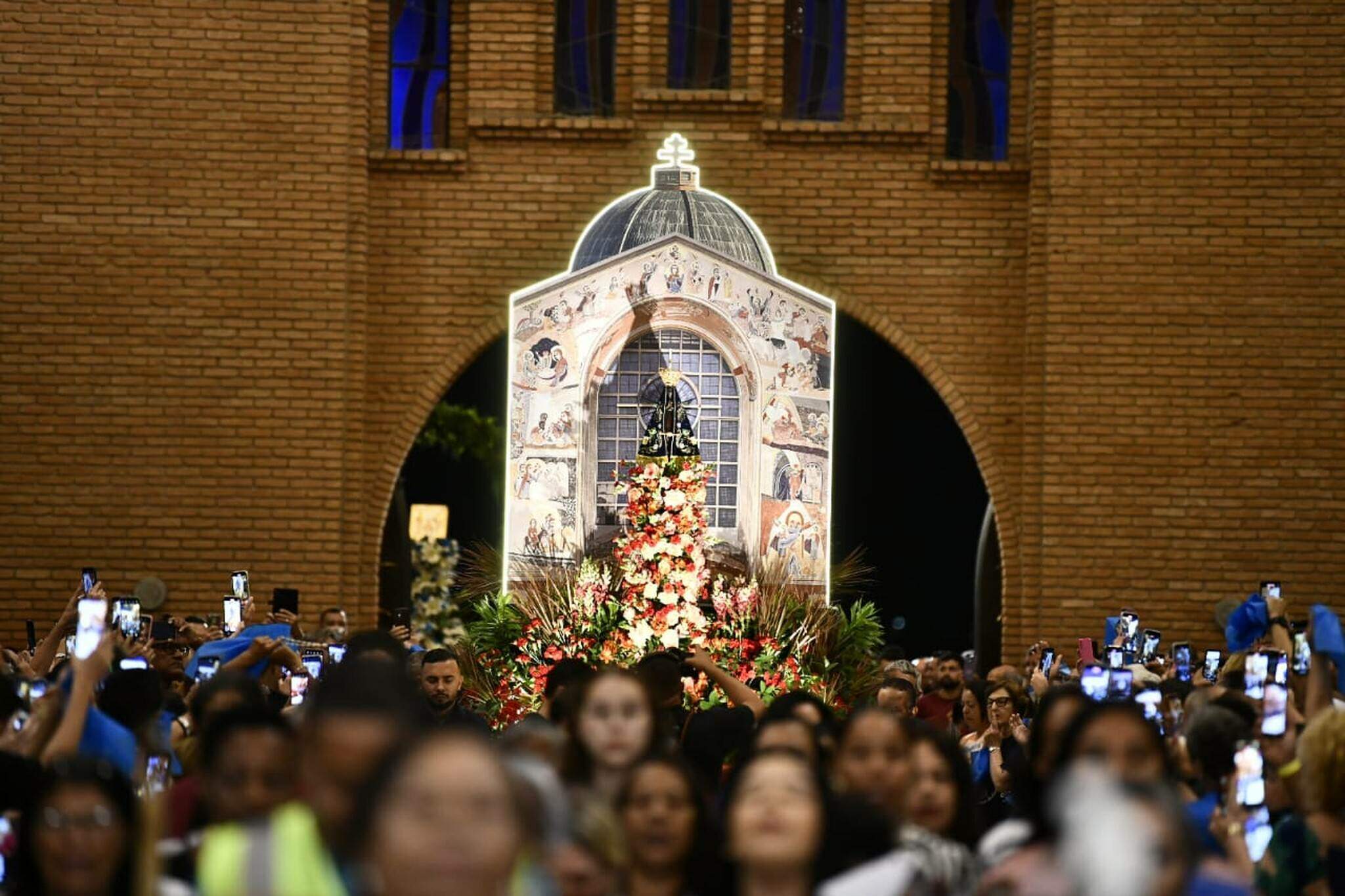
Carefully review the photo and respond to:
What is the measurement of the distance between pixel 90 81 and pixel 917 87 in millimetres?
6471

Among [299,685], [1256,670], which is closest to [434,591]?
[299,685]

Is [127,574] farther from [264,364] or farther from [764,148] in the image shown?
[764,148]

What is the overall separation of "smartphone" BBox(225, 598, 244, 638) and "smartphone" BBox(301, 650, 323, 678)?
103 cm

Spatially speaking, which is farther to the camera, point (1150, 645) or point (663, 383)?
point (663, 383)

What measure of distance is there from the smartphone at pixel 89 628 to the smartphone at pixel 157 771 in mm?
405

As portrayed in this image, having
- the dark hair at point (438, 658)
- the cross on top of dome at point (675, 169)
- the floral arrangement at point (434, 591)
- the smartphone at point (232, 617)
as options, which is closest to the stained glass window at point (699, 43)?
the cross on top of dome at point (675, 169)

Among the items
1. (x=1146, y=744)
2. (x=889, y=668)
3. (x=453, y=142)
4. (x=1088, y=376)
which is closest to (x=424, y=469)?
(x=453, y=142)

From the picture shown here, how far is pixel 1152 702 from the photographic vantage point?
8789 mm

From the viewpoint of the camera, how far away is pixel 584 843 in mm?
4805

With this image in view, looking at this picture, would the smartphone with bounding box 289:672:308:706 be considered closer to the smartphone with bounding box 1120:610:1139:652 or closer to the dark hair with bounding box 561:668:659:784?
the dark hair with bounding box 561:668:659:784

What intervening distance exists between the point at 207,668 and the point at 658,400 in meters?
6.66

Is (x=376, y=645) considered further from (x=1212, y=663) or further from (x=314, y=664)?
(x=1212, y=663)

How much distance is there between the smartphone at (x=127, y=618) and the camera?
9.91m

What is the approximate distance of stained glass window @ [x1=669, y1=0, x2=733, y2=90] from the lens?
16.9 m
